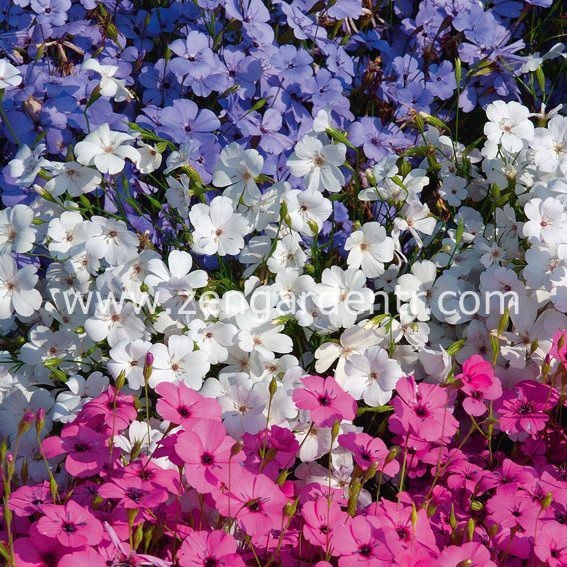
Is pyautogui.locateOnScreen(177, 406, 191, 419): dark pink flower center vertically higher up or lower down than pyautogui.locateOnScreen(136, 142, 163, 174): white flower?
lower down

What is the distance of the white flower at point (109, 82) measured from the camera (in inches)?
84.1

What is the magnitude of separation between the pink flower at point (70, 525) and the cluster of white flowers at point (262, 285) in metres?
0.45

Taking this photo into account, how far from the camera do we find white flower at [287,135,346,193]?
2.04 metres

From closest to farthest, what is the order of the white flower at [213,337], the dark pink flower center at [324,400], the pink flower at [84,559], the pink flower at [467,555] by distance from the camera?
the pink flower at [84,559] → the pink flower at [467,555] → the dark pink flower center at [324,400] → the white flower at [213,337]

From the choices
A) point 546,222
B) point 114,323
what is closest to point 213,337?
point 114,323

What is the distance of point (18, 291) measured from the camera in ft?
6.61

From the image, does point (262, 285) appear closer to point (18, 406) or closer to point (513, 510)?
point (18, 406)

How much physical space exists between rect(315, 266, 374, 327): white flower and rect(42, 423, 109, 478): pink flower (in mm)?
579

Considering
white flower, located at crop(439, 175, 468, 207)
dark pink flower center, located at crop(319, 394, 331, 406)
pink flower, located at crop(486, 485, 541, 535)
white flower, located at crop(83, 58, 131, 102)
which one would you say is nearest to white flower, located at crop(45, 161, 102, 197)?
white flower, located at crop(83, 58, 131, 102)

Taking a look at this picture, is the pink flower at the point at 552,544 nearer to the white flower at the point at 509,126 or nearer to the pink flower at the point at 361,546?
the pink flower at the point at 361,546

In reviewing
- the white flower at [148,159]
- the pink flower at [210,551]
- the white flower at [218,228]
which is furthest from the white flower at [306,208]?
the pink flower at [210,551]

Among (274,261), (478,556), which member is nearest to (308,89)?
(274,261)

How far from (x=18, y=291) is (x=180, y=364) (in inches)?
16.7

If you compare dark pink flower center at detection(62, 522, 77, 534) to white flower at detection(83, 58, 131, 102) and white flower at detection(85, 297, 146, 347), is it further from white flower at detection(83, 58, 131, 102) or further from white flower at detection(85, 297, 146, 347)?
white flower at detection(83, 58, 131, 102)
